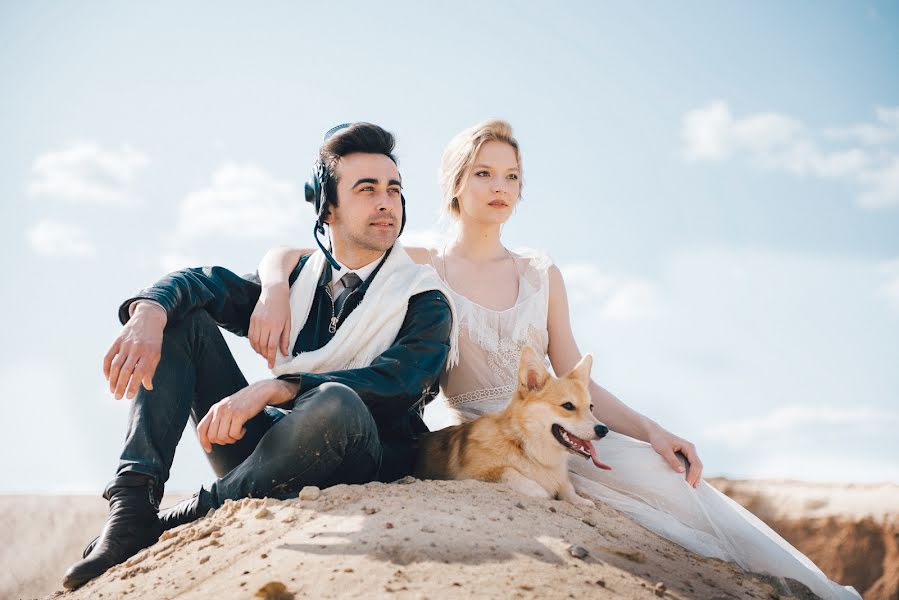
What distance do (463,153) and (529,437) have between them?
1.87 m

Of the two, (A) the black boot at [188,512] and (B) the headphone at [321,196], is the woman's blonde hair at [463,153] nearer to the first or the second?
(B) the headphone at [321,196]

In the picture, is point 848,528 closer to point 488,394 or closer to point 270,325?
point 488,394

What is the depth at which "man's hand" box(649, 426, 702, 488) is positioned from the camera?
4.39 metres

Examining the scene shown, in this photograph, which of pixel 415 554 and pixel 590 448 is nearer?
pixel 415 554

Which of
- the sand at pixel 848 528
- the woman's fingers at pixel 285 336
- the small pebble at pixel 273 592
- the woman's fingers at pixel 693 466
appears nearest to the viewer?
the small pebble at pixel 273 592

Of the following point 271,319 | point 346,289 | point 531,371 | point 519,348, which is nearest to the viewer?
point 271,319

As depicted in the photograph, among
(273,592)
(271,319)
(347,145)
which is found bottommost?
(273,592)

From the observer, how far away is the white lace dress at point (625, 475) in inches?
165

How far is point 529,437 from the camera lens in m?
4.46

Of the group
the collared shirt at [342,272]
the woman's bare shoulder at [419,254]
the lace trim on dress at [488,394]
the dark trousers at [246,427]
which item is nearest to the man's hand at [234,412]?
the dark trousers at [246,427]

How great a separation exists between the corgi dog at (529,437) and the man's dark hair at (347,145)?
1366mm

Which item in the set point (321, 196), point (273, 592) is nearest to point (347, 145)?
point (321, 196)

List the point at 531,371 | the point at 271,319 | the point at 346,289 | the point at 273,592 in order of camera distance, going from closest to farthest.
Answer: the point at 273,592 < the point at 271,319 < the point at 346,289 < the point at 531,371

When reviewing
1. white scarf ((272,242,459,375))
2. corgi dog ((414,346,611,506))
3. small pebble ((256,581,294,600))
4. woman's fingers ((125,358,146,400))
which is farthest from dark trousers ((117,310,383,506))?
small pebble ((256,581,294,600))
